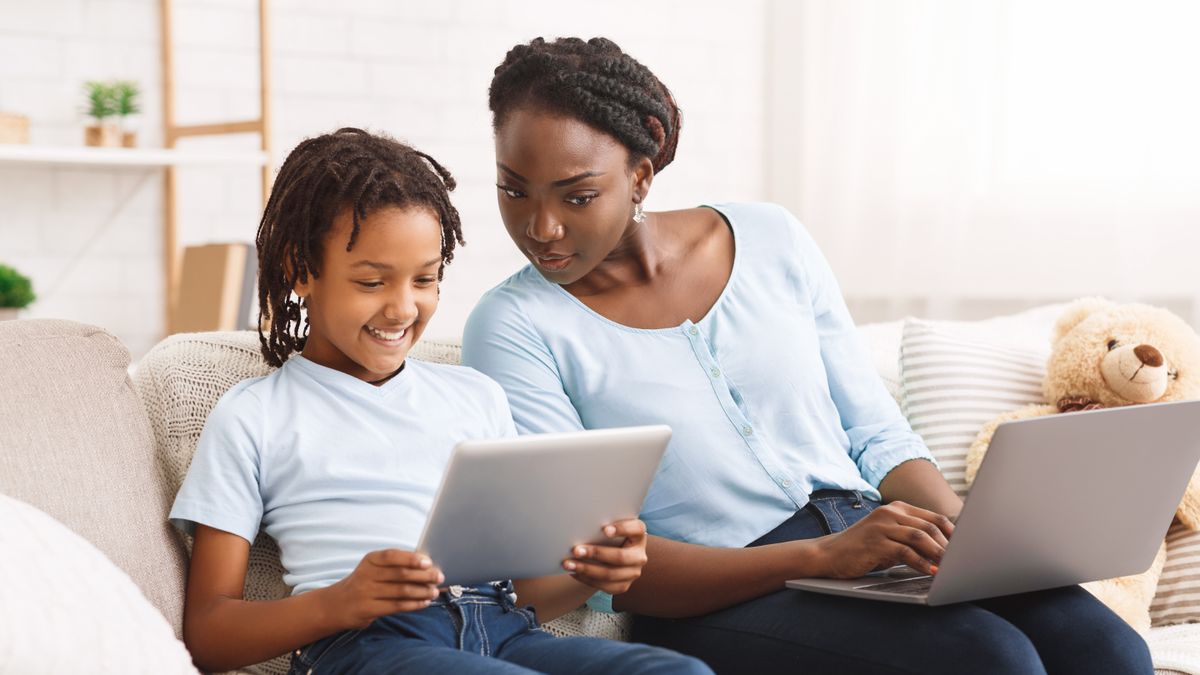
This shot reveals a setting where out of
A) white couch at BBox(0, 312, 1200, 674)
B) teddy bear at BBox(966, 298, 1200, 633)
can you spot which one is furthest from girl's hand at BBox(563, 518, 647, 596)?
teddy bear at BBox(966, 298, 1200, 633)

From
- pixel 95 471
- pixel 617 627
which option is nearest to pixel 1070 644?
pixel 617 627

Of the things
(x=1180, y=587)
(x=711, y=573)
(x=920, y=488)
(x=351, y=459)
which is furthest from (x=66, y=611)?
(x=1180, y=587)

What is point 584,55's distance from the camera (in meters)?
1.46

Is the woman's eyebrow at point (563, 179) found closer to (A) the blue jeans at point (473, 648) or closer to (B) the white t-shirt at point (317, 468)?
(B) the white t-shirt at point (317, 468)

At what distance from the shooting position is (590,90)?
55.6 inches

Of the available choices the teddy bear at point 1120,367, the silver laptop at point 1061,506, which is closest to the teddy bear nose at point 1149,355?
the teddy bear at point 1120,367

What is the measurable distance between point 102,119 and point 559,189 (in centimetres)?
172

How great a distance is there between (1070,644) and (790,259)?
59 cm

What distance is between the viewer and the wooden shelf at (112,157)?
8.17 ft

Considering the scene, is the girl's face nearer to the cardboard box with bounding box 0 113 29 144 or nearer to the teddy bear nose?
the teddy bear nose

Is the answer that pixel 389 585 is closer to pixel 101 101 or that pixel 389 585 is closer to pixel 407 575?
pixel 407 575

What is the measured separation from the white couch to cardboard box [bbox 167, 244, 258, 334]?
117 cm

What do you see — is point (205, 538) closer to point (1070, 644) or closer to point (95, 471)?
point (95, 471)

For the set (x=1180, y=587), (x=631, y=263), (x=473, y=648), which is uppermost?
(x=631, y=263)
